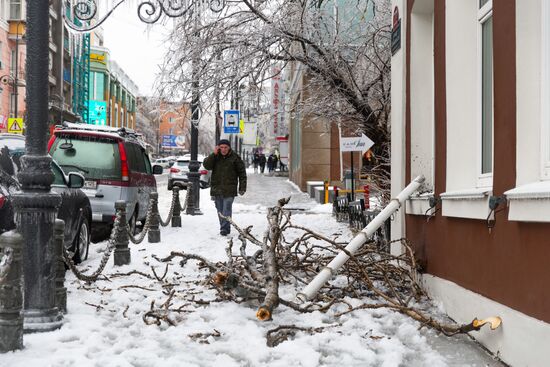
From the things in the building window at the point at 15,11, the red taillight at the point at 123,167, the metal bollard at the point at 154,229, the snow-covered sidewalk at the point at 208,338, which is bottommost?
the snow-covered sidewalk at the point at 208,338

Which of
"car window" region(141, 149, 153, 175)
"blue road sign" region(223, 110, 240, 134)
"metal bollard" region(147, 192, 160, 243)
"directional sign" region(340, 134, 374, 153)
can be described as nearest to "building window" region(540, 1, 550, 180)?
"metal bollard" region(147, 192, 160, 243)

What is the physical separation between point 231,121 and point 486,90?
1557cm

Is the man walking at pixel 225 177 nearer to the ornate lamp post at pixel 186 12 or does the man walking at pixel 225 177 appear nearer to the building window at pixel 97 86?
the ornate lamp post at pixel 186 12

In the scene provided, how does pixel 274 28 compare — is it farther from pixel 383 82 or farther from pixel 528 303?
pixel 528 303

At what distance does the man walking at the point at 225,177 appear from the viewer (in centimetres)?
1235

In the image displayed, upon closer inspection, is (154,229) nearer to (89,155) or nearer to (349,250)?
(89,155)

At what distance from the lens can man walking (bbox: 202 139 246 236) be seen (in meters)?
12.4

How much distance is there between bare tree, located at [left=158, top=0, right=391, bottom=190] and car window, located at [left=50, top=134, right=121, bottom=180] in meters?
2.84

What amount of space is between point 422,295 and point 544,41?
328cm

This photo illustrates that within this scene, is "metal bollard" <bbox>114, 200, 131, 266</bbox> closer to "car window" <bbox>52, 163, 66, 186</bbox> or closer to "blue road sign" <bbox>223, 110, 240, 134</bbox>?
"car window" <bbox>52, 163, 66, 186</bbox>

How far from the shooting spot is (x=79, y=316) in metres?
5.59

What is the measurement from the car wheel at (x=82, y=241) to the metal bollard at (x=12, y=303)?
4335 mm

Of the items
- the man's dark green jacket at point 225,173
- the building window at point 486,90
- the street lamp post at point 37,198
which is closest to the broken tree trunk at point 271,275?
the street lamp post at point 37,198

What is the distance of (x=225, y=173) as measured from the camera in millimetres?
12383
